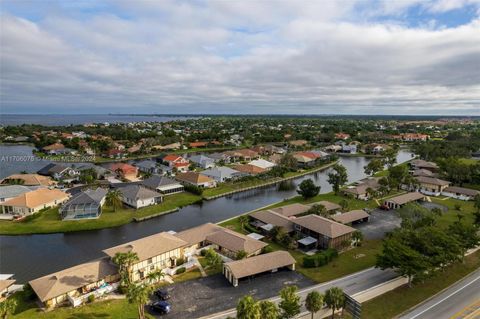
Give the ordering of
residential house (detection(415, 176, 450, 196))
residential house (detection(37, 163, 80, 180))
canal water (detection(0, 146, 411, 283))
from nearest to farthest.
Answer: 1. canal water (detection(0, 146, 411, 283))
2. residential house (detection(415, 176, 450, 196))
3. residential house (detection(37, 163, 80, 180))

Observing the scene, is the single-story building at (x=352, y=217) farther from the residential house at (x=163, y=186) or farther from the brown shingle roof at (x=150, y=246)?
the residential house at (x=163, y=186)

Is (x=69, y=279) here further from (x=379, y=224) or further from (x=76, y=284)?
(x=379, y=224)

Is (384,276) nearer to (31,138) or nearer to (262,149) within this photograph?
(262,149)

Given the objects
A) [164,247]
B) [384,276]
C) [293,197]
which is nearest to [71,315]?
[164,247]

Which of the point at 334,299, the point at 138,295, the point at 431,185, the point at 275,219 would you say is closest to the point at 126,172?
the point at 275,219

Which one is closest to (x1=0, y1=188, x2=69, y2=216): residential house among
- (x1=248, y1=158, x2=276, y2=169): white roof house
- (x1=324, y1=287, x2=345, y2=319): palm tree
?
(x1=324, y1=287, x2=345, y2=319): palm tree

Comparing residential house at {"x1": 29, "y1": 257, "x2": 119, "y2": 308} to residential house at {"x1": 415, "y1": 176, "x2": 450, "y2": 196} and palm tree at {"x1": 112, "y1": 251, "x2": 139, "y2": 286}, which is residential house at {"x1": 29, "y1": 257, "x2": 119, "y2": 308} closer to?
palm tree at {"x1": 112, "y1": 251, "x2": 139, "y2": 286}

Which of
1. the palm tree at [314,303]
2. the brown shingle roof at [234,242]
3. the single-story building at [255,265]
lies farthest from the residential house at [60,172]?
the palm tree at [314,303]
